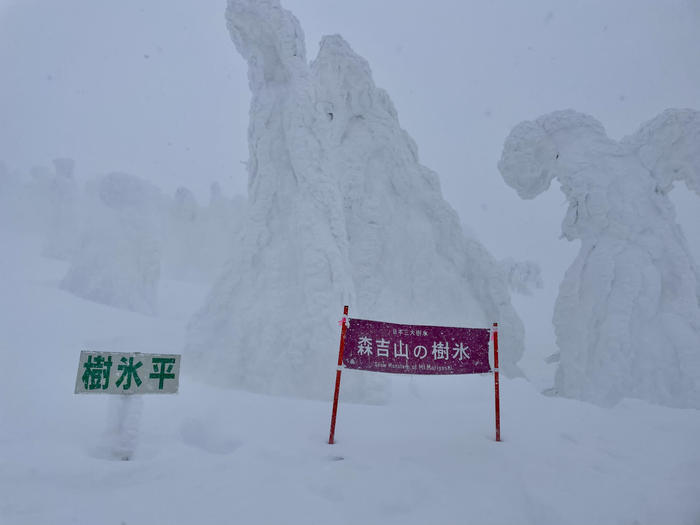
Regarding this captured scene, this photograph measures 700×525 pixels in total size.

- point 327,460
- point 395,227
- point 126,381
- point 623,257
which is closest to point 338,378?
point 327,460

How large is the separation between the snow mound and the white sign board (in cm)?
1310

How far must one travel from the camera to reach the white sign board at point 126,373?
323cm

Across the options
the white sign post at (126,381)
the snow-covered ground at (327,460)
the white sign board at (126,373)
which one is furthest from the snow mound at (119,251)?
the white sign board at (126,373)

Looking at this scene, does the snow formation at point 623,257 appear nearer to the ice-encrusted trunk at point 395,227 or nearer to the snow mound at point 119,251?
the ice-encrusted trunk at point 395,227

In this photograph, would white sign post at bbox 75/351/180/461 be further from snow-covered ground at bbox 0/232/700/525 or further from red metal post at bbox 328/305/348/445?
red metal post at bbox 328/305/348/445

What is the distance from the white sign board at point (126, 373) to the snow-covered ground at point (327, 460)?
→ 56cm

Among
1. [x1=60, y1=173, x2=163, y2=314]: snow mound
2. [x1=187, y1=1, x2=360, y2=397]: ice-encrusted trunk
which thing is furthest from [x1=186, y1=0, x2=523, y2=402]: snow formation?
[x1=60, y1=173, x2=163, y2=314]: snow mound

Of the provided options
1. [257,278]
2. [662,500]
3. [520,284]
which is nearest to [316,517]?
[662,500]

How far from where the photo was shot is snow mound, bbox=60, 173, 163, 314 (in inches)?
576

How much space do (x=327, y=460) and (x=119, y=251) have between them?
14957mm

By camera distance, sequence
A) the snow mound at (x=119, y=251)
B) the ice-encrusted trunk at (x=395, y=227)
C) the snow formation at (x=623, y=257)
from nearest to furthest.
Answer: the snow formation at (x=623, y=257) → the ice-encrusted trunk at (x=395, y=227) → the snow mound at (x=119, y=251)

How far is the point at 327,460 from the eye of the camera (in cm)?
344

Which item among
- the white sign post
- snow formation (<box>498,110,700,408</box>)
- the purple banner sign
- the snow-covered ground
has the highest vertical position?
snow formation (<box>498,110,700,408</box>)

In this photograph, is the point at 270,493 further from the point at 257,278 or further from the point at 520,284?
the point at 520,284
